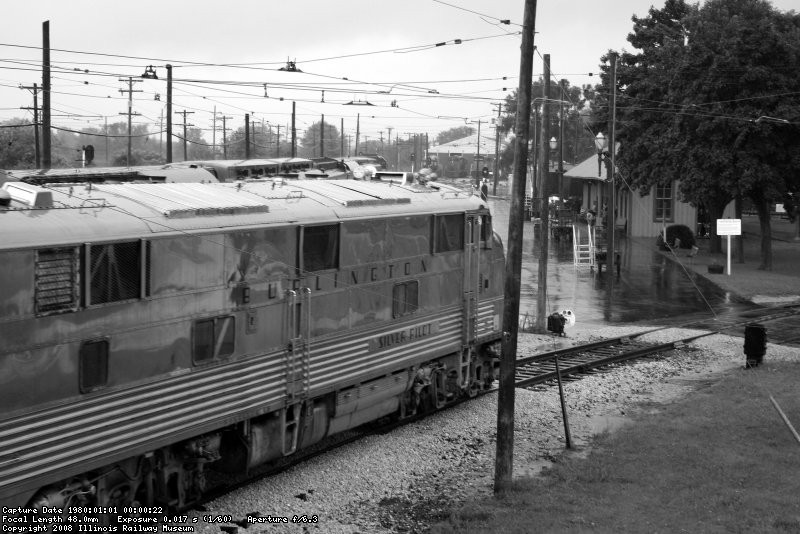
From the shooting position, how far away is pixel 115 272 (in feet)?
34.6

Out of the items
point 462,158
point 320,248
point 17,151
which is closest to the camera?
point 320,248

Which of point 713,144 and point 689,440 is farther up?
point 713,144

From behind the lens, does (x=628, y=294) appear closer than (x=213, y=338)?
No

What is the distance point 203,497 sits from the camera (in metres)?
12.5

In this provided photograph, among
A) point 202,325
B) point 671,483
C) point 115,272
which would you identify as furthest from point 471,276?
point 115,272

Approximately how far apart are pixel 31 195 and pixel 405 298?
732 cm

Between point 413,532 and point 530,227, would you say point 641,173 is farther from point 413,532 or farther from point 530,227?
point 413,532

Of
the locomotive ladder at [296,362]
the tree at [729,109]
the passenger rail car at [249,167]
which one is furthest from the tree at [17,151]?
the locomotive ladder at [296,362]

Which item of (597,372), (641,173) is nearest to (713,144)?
(641,173)

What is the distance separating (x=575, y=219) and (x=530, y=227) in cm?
333

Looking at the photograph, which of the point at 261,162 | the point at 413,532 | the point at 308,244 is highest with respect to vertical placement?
the point at 261,162

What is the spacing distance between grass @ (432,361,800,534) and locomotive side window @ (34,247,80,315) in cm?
511

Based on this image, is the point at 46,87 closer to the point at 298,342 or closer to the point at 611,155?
the point at 298,342

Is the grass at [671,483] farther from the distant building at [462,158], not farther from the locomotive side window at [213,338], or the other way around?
the distant building at [462,158]
